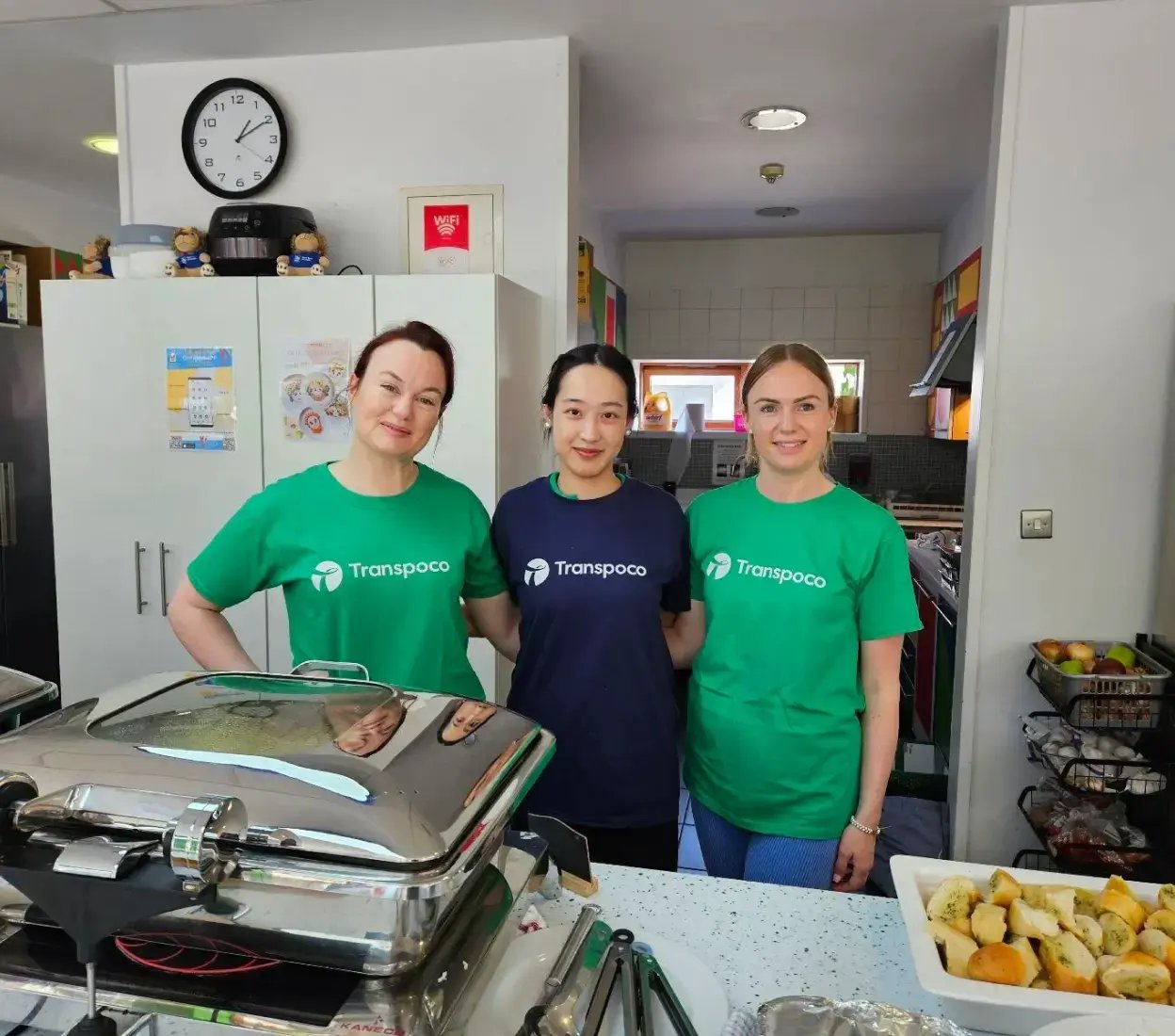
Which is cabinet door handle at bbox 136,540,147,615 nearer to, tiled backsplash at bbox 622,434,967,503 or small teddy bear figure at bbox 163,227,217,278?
small teddy bear figure at bbox 163,227,217,278

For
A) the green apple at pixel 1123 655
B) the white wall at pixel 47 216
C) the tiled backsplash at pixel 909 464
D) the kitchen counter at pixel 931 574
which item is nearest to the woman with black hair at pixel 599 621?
the green apple at pixel 1123 655

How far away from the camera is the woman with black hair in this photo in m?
1.47

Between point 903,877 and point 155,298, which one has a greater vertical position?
point 155,298

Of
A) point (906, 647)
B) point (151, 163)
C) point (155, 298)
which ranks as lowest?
point (906, 647)

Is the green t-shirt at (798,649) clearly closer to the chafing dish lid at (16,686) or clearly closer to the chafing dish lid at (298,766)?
the chafing dish lid at (298,766)

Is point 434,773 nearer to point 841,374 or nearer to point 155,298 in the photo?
point 155,298

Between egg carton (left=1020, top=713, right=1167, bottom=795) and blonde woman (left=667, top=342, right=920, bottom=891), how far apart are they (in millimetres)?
938

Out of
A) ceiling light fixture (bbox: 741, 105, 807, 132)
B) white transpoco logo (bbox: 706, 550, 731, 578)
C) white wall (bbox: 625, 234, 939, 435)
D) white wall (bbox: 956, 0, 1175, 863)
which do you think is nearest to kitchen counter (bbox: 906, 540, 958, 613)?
white wall (bbox: 956, 0, 1175, 863)

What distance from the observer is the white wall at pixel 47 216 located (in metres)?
4.27

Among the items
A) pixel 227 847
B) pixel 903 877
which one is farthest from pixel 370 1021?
pixel 903 877

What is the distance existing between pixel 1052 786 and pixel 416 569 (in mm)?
1864

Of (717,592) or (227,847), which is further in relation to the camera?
(717,592)

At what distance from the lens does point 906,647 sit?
→ 13.5 ft

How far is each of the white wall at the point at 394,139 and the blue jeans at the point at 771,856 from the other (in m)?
1.62
